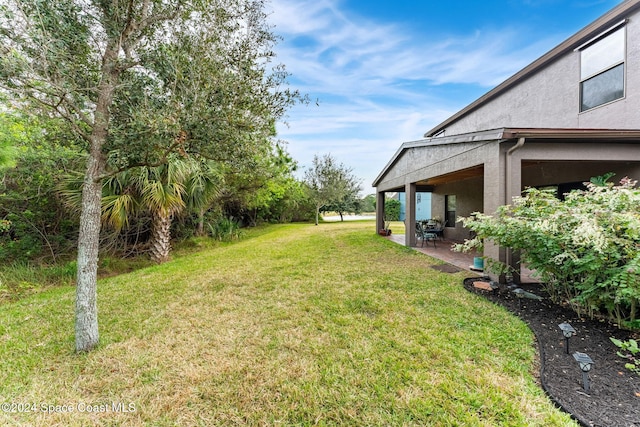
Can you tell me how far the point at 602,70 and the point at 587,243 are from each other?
287 inches

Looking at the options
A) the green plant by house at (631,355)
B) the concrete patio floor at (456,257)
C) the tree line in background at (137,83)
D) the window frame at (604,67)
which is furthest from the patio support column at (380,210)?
the green plant by house at (631,355)

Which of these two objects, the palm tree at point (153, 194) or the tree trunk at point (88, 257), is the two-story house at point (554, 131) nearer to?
the palm tree at point (153, 194)

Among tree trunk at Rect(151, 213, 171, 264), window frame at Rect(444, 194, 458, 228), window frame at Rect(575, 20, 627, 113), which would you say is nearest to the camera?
window frame at Rect(575, 20, 627, 113)

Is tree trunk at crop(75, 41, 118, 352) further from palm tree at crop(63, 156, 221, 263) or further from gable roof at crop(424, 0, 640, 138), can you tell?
gable roof at crop(424, 0, 640, 138)

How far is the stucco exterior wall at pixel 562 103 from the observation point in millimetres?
6160

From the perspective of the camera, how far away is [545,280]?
14.1 feet

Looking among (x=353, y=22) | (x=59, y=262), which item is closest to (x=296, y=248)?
(x=59, y=262)

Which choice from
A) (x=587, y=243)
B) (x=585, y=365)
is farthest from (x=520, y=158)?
(x=585, y=365)

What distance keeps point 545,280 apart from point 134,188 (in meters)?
9.47

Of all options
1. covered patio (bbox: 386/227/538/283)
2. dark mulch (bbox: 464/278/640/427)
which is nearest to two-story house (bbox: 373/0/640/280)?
covered patio (bbox: 386/227/538/283)

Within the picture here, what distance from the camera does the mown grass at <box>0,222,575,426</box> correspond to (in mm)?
2080

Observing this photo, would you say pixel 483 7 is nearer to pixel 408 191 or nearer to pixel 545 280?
pixel 408 191

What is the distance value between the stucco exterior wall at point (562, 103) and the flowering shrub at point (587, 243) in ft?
14.2

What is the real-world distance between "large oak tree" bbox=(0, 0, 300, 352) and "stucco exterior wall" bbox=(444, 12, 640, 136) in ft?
29.2
